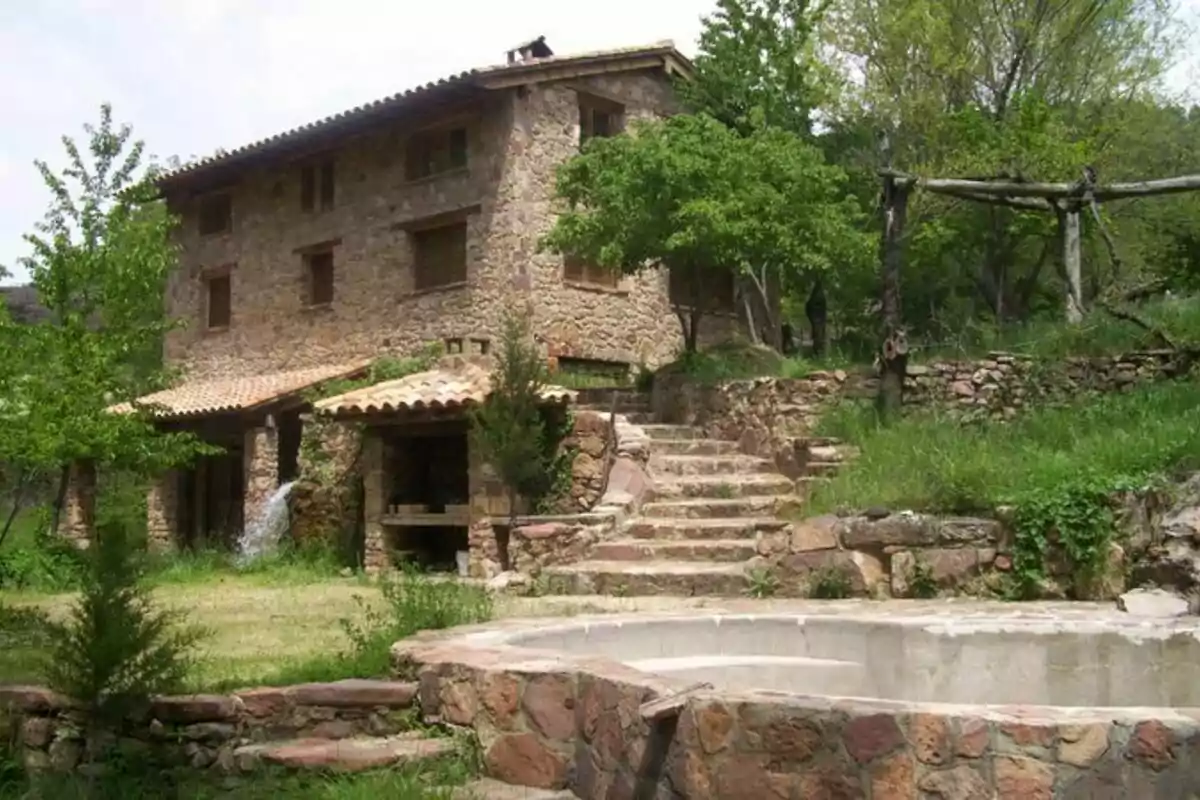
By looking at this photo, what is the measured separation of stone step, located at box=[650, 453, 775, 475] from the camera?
44.6 ft

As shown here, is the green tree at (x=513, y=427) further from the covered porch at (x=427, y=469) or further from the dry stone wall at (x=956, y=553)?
the dry stone wall at (x=956, y=553)

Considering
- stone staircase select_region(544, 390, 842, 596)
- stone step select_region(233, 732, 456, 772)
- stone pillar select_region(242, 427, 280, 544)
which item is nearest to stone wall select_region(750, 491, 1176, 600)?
stone staircase select_region(544, 390, 842, 596)

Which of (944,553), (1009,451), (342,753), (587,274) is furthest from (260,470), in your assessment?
(342,753)

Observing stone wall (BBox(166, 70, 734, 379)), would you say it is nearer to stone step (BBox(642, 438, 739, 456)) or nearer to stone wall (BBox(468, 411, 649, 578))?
stone wall (BBox(468, 411, 649, 578))

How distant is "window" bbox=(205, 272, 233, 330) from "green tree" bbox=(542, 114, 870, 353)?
9.22 m

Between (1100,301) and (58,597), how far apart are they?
12.0 metres

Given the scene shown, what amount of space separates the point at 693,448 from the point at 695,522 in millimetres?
2289

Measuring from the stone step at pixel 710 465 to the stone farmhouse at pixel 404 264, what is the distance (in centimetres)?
319

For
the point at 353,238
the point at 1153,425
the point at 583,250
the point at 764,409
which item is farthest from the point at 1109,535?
the point at 353,238

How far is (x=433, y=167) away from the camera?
1945cm

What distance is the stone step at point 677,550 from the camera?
11.1 metres

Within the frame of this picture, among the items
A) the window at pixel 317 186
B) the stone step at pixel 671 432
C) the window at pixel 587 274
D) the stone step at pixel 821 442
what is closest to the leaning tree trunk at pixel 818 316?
the window at pixel 587 274

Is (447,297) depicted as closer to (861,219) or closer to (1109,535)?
(861,219)

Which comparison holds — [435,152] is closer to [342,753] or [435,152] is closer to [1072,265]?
[1072,265]
